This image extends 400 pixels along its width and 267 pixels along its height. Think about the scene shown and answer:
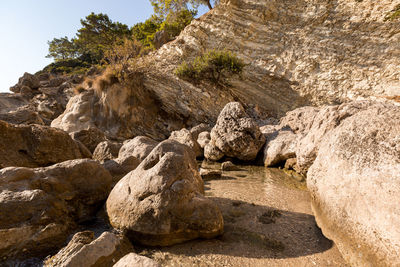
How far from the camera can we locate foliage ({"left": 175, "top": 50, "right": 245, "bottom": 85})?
1305cm

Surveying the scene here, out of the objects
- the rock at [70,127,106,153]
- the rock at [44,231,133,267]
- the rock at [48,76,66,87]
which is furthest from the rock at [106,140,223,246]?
the rock at [48,76,66,87]

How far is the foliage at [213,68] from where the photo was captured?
13045 mm

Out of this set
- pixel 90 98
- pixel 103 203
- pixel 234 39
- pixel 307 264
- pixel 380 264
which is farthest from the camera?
pixel 234 39

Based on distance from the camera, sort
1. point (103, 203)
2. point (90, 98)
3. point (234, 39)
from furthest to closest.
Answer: point (234, 39) < point (90, 98) < point (103, 203)

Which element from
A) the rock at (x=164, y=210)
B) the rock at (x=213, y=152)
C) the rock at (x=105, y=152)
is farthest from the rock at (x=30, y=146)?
the rock at (x=213, y=152)

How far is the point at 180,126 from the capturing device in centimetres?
1351

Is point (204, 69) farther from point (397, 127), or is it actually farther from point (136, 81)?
point (397, 127)

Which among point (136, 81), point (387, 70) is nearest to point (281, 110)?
point (387, 70)

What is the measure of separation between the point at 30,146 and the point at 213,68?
10846mm

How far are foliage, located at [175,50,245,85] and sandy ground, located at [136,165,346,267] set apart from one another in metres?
10.0

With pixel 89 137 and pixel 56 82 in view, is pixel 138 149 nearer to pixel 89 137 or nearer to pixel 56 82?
pixel 89 137

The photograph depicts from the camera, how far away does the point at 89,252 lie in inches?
89.2

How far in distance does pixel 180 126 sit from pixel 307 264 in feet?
37.8

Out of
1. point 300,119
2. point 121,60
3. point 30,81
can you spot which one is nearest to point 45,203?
point 300,119
